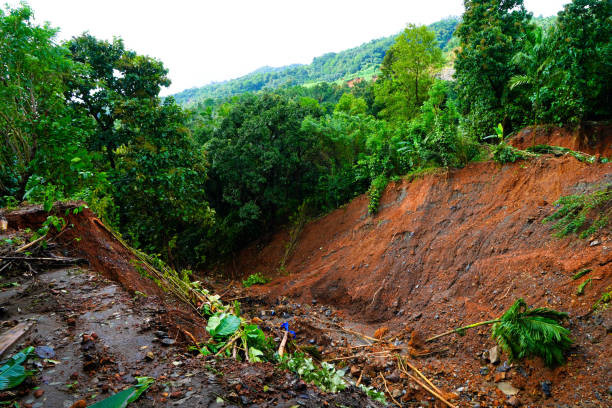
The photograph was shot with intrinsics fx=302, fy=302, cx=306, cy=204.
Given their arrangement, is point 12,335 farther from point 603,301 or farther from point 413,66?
point 413,66

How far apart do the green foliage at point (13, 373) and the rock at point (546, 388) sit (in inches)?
197

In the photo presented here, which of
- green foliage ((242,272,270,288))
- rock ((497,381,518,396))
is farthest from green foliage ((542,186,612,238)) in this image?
green foliage ((242,272,270,288))

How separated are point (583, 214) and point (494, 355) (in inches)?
120

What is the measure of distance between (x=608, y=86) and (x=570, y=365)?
27.7 feet

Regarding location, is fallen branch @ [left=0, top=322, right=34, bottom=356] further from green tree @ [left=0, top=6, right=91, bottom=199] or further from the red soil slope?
the red soil slope

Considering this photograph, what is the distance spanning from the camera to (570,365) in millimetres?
3678

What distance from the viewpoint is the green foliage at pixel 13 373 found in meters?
1.58

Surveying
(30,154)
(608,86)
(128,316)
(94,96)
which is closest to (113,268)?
(128,316)

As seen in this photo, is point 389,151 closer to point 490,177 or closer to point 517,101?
point 490,177

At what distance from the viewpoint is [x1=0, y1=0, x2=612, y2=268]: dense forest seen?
5.27m

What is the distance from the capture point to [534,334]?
3.88 meters

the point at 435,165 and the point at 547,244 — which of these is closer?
the point at 547,244

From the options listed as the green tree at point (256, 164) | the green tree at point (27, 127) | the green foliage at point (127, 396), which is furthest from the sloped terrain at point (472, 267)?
the green tree at point (27, 127)

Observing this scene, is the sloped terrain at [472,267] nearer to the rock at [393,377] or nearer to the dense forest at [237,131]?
the rock at [393,377]
